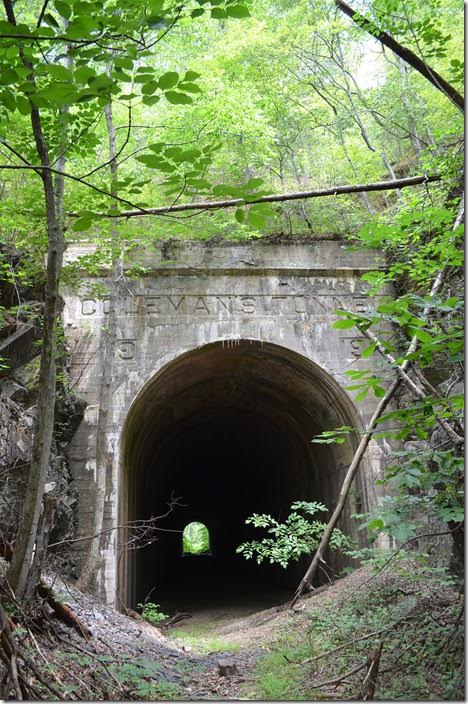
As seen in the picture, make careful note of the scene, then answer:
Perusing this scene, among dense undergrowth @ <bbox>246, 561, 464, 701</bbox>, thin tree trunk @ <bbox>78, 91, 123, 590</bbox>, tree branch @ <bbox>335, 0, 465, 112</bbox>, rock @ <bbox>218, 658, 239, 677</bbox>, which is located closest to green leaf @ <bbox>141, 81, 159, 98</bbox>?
tree branch @ <bbox>335, 0, 465, 112</bbox>

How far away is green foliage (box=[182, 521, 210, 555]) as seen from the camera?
125 feet

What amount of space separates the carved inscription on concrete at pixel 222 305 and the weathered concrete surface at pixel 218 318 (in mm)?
21

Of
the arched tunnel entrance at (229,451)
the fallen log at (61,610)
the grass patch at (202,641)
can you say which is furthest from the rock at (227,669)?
the arched tunnel entrance at (229,451)

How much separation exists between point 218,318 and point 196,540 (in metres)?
30.9

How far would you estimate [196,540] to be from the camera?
39.0 metres

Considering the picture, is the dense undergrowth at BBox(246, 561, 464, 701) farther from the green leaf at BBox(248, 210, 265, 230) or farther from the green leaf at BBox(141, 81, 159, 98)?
the green leaf at BBox(141, 81, 159, 98)

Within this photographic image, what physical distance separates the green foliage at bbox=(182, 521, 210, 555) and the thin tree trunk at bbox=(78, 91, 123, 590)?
94.9 feet

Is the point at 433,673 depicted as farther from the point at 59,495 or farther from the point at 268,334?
the point at 268,334

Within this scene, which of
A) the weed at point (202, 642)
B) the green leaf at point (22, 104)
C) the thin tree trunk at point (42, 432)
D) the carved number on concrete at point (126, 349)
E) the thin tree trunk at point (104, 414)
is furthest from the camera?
the carved number on concrete at point (126, 349)

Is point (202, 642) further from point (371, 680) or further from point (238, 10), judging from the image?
point (238, 10)

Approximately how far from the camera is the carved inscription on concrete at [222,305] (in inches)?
450

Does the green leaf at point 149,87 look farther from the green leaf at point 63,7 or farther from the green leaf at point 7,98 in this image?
the green leaf at point 7,98

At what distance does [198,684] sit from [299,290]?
772 centimetres

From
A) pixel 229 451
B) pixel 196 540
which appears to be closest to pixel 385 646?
pixel 229 451
